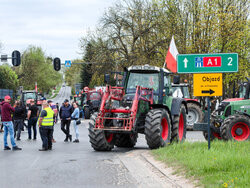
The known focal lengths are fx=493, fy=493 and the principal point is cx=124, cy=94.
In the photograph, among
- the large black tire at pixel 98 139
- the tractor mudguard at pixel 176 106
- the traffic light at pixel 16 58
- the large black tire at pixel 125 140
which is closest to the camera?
the large black tire at pixel 98 139

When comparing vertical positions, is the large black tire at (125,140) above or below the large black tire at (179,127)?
below

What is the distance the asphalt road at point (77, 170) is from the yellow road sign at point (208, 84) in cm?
235

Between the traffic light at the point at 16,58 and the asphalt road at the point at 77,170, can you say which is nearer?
the asphalt road at the point at 77,170

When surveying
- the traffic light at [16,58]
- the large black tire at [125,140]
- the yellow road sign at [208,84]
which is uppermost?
the traffic light at [16,58]

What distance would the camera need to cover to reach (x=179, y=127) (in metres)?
18.0

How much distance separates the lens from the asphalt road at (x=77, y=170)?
9.59 m

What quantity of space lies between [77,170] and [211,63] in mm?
4458

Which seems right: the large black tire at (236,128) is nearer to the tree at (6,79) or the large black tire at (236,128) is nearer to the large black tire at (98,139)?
the large black tire at (98,139)

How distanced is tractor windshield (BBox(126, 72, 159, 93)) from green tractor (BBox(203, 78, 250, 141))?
2440 millimetres

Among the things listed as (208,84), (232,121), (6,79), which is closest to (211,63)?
(208,84)

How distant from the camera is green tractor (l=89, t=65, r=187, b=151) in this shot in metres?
15.1

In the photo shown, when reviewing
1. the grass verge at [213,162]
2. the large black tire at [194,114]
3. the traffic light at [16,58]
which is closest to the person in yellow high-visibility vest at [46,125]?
the grass verge at [213,162]

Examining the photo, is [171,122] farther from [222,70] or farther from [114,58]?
[114,58]

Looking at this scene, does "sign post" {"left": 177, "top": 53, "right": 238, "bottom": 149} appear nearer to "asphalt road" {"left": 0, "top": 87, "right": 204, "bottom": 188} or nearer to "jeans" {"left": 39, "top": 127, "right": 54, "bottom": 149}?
"asphalt road" {"left": 0, "top": 87, "right": 204, "bottom": 188}
